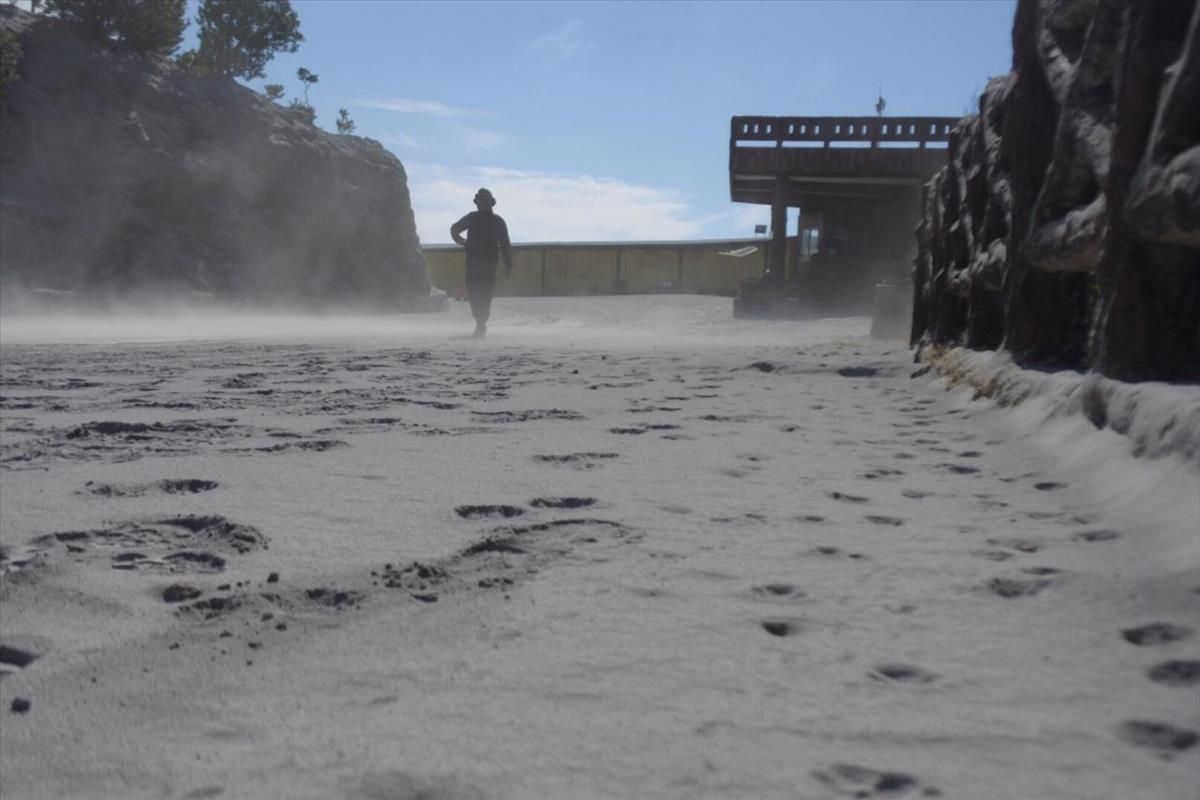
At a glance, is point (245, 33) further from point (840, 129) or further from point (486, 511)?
point (486, 511)

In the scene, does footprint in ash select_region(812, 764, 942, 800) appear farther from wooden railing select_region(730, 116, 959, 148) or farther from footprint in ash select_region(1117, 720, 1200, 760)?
wooden railing select_region(730, 116, 959, 148)

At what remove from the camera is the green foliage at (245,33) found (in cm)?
3316

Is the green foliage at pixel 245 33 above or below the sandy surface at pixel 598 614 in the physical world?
above

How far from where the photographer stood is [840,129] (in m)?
15.8

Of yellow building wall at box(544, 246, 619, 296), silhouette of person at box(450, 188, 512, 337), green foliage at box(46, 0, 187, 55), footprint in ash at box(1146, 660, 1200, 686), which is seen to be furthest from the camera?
yellow building wall at box(544, 246, 619, 296)

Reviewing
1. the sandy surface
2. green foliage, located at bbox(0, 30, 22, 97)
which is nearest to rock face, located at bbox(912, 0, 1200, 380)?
the sandy surface

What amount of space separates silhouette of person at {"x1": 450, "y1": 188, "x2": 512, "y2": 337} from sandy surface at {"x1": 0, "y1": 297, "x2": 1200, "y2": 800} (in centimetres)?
779

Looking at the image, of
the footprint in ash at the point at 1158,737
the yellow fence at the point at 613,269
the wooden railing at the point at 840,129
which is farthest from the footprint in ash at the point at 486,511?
the yellow fence at the point at 613,269

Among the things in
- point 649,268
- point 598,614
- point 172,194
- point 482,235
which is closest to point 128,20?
point 172,194

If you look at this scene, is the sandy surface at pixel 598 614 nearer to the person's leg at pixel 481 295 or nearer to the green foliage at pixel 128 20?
the person's leg at pixel 481 295

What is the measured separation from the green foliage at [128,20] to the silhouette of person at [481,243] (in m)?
12.6

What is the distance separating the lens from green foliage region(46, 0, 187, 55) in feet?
65.7

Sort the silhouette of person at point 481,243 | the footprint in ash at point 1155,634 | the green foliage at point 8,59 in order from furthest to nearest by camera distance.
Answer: the green foliage at point 8,59
the silhouette of person at point 481,243
the footprint in ash at point 1155,634

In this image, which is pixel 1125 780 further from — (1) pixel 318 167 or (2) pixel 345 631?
(1) pixel 318 167
